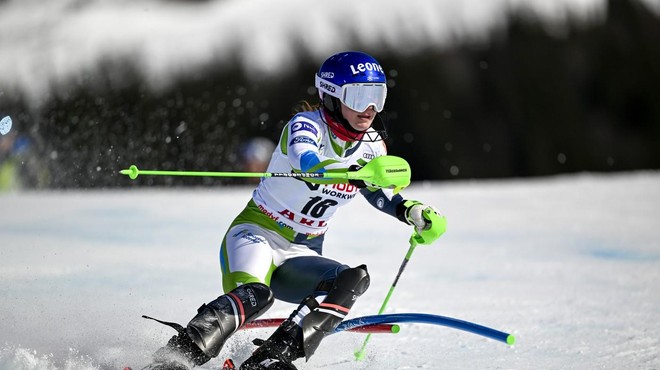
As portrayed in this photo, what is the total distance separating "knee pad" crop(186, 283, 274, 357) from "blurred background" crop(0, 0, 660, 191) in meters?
8.31

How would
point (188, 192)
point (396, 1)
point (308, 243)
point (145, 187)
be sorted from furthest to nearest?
point (396, 1) < point (145, 187) < point (188, 192) < point (308, 243)

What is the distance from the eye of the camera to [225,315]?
384 cm

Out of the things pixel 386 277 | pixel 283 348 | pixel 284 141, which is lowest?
pixel 386 277

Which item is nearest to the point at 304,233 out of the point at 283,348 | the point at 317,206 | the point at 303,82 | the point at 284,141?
the point at 317,206

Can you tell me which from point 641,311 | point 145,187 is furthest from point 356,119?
point 145,187

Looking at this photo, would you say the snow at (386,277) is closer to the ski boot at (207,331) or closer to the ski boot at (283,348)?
the ski boot at (207,331)

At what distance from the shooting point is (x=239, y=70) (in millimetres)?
15789

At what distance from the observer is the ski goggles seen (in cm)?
422

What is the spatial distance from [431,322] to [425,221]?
604 mm

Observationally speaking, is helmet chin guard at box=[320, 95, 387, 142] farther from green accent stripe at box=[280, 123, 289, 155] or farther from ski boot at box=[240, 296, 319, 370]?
ski boot at box=[240, 296, 319, 370]

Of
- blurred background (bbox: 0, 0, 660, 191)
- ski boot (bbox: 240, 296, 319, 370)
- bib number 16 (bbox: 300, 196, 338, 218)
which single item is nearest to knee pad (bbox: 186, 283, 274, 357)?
ski boot (bbox: 240, 296, 319, 370)

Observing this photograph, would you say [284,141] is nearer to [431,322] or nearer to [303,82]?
→ [431,322]

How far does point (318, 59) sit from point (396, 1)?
12.3 ft

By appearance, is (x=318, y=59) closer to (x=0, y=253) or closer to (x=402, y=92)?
(x=402, y=92)
